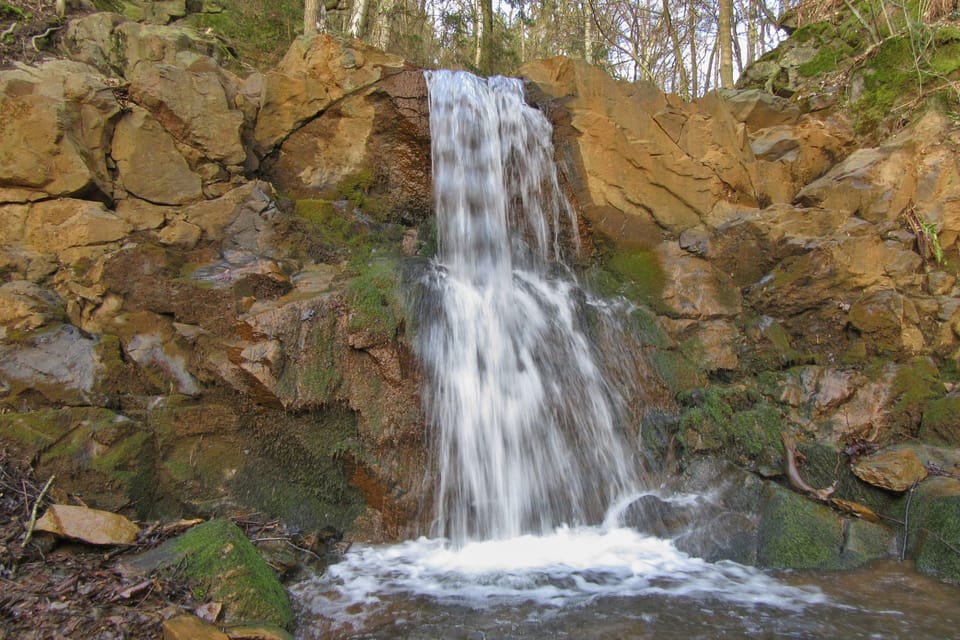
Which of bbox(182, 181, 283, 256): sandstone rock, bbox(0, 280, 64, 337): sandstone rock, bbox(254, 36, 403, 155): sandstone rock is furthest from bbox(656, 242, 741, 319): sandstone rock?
bbox(0, 280, 64, 337): sandstone rock

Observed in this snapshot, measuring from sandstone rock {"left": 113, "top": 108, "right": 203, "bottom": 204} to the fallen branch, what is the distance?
641 centimetres

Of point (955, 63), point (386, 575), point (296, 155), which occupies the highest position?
point (955, 63)

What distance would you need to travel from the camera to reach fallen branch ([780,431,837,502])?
504 cm

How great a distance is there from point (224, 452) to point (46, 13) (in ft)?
21.3

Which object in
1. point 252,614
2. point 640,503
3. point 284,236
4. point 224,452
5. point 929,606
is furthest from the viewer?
point 284,236

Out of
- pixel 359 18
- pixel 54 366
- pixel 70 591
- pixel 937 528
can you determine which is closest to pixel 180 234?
pixel 54 366

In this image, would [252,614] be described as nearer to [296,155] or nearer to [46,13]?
[296,155]

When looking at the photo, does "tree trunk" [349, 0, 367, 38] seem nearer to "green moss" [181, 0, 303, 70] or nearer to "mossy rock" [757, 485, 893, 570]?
"green moss" [181, 0, 303, 70]

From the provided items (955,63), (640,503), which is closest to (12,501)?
(640,503)

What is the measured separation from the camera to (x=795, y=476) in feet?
17.0

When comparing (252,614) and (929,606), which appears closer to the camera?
(252,614)

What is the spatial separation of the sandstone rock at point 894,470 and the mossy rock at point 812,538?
1.29 feet

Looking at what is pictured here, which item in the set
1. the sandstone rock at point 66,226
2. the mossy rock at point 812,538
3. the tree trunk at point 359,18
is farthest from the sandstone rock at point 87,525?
the tree trunk at point 359,18

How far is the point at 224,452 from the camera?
16.0ft
